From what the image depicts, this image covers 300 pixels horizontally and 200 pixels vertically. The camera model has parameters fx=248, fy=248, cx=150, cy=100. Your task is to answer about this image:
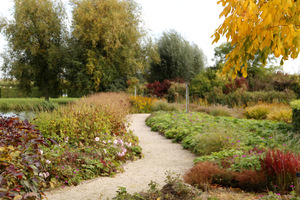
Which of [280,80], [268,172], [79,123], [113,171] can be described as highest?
[280,80]

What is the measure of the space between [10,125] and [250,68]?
2793 centimetres

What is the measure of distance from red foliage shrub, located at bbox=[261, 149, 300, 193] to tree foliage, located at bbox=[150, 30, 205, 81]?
62.7 feet

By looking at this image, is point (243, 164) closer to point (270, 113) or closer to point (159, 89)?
point (270, 113)

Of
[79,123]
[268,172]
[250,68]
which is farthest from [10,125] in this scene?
[250,68]

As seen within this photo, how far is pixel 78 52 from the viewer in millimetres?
18344

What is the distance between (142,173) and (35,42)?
1787 centimetres

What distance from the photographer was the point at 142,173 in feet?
14.0

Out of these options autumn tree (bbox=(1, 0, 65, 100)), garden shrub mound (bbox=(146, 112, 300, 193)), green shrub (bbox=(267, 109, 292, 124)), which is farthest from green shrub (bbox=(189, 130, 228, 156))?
autumn tree (bbox=(1, 0, 65, 100))

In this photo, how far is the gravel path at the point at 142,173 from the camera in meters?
3.33

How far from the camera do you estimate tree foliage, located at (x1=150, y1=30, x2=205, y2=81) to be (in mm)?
22703

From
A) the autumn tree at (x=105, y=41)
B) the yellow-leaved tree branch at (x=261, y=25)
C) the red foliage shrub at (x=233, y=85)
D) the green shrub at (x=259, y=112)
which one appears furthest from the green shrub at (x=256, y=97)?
the yellow-leaved tree branch at (x=261, y=25)

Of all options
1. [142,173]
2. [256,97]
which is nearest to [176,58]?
[256,97]

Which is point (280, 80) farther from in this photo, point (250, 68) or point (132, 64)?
point (250, 68)

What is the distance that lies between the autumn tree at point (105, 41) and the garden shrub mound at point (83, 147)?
11579 millimetres
